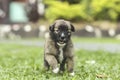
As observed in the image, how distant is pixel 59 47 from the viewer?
8336 millimetres

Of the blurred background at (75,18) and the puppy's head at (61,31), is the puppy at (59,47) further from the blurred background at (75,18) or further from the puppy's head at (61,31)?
the blurred background at (75,18)

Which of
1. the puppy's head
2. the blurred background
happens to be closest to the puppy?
the puppy's head

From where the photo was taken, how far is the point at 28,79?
26.6 ft

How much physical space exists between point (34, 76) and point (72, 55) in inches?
26.5

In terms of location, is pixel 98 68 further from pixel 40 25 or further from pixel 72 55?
pixel 40 25

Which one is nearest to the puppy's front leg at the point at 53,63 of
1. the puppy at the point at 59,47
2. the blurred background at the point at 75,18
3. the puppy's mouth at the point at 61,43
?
the puppy at the point at 59,47

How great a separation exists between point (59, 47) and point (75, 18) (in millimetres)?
21750

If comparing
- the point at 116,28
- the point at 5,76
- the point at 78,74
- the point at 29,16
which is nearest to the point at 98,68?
the point at 78,74

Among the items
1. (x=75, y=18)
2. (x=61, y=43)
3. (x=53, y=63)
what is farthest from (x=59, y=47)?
(x=75, y=18)

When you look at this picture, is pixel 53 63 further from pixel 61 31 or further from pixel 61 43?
pixel 61 31

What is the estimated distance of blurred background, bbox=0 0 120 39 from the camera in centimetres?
2895

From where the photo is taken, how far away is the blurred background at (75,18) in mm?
28953

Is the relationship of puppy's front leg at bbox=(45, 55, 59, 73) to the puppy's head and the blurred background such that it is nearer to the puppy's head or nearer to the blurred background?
the puppy's head

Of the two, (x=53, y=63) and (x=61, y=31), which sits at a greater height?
(x=61, y=31)
